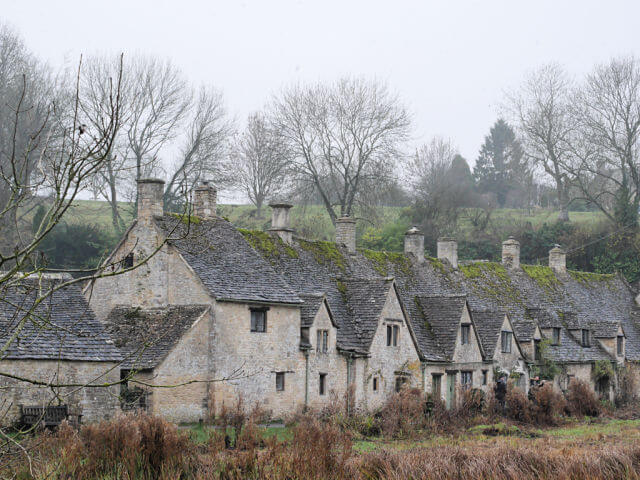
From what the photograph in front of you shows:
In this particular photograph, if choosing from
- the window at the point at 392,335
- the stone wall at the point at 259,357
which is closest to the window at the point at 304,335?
the stone wall at the point at 259,357

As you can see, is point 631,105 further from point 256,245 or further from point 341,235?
point 256,245

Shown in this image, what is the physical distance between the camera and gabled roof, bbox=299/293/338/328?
31734 millimetres

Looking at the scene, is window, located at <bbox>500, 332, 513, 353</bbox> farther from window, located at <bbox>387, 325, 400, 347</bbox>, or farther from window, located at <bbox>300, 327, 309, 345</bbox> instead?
window, located at <bbox>300, 327, 309, 345</bbox>

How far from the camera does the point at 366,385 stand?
33.0 meters

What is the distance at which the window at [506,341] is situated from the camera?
131ft

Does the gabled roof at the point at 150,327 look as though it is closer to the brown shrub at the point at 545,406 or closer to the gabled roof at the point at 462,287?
the gabled roof at the point at 462,287

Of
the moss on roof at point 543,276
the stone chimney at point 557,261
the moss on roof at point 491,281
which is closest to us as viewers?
the moss on roof at point 491,281

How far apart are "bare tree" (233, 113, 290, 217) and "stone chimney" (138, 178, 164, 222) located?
29.5 meters

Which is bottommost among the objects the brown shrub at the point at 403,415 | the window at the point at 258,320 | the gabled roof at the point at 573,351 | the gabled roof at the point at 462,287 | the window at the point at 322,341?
the brown shrub at the point at 403,415

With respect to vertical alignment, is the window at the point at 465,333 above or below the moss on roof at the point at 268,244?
below

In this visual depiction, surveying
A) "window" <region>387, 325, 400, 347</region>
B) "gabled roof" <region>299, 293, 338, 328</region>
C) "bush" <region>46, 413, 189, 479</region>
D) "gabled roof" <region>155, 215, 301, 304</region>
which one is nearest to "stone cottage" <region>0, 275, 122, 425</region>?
"gabled roof" <region>155, 215, 301, 304</region>

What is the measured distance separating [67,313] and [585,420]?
22.9 meters

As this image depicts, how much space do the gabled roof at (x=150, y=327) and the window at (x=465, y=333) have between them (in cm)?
1350

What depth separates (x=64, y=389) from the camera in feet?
80.7
